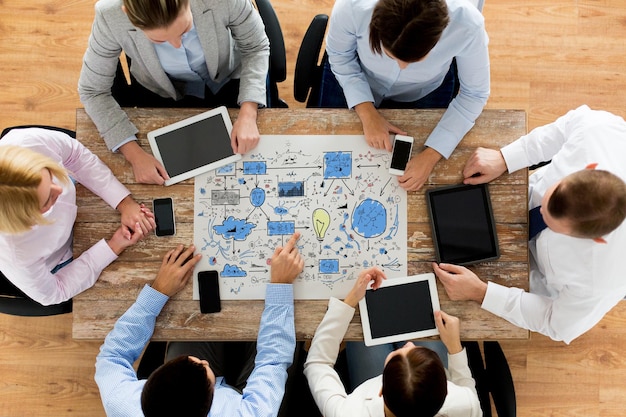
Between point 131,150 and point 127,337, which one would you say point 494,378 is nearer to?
point 127,337

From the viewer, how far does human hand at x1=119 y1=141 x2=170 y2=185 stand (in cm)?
172

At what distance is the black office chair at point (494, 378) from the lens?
1756mm

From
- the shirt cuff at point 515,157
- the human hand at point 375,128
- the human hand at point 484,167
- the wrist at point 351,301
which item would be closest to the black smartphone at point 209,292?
the wrist at point 351,301

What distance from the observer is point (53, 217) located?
5.35 feet

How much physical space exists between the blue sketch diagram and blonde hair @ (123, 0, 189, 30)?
0.51 m

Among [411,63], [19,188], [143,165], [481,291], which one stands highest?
[411,63]

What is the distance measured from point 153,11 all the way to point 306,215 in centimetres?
77

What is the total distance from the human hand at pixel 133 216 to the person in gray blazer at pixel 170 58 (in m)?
0.09

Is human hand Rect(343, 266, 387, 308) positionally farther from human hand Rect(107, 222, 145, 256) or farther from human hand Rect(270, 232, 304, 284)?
human hand Rect(107, 222, 145, 256)

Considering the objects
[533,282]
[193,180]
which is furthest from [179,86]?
[533,282]

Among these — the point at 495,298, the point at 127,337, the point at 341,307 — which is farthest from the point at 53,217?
the point at 495,298

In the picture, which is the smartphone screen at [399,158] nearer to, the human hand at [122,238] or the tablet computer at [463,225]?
the tablet computer at [463,225]

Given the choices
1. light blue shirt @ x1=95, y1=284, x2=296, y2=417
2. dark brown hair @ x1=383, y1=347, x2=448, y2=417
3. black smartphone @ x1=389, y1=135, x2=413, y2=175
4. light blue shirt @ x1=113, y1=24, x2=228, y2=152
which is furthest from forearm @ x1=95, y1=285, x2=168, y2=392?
black smartphone @ x1=389, y1=135, x2=413, y2=175

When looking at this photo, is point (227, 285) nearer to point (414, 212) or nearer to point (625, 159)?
point (414, 212)
